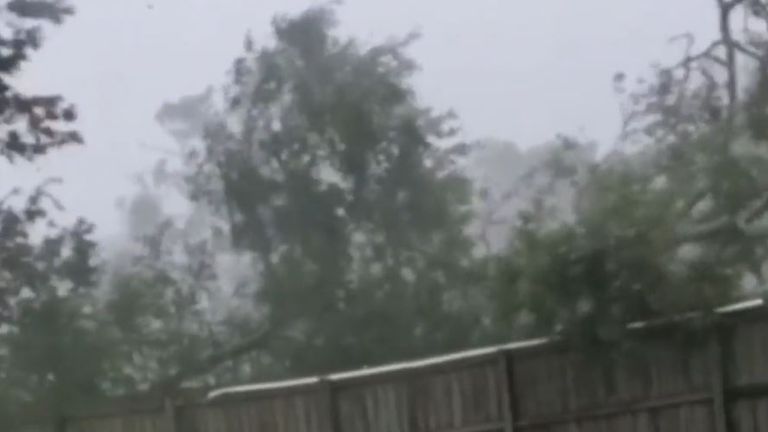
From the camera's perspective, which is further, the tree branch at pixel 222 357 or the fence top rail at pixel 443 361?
the tree branch at pixel 222 357

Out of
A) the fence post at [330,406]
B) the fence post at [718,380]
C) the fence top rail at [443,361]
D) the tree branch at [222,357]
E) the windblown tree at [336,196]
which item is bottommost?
the fence post at [718,380]

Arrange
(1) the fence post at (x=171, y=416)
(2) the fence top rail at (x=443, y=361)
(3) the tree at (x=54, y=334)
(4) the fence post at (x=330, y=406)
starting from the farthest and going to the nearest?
(3) the tree at (x=54, y=334)
(1) the fence post at (x=171, y=416)
(4) the fence post at (x=330, y=406)
(2) the fence top rail at (x=443, y=361)

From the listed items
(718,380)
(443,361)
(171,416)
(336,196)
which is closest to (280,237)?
(336,196)

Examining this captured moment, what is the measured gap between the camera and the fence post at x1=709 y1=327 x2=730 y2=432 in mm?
10102

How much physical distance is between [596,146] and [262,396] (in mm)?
3448

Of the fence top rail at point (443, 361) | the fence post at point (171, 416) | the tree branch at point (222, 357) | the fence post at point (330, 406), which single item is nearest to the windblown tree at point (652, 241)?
the fence top rail at point (443, 361)

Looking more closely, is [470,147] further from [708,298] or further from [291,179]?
[708,298]

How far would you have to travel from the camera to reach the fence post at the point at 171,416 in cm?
1380

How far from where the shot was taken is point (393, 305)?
1602 cm

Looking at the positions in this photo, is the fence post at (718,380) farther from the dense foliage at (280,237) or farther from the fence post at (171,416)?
the fence post at (171,416)

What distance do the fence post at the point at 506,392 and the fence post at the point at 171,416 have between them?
351 cm

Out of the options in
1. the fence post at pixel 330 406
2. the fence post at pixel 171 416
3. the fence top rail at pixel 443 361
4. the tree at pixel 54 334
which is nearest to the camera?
the fence top rail at pixel 443 361

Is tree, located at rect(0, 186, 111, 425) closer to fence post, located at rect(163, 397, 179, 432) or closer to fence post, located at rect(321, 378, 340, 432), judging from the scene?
fence post, located at rect(163, 397, 179, 432)

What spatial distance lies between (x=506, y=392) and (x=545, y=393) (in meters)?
0.26
